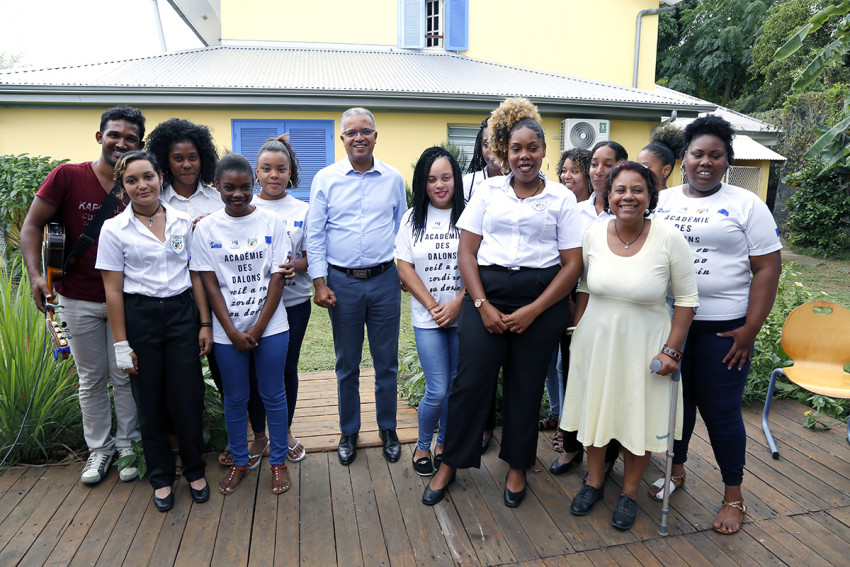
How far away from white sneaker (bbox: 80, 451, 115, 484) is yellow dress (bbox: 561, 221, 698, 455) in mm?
2712

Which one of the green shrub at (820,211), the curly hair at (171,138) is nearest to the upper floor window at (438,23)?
the green shrub at (820,211)

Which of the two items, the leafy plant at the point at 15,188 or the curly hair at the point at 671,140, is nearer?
the curly hair at the point at 671,140

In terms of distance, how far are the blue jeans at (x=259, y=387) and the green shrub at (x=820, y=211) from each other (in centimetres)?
1412

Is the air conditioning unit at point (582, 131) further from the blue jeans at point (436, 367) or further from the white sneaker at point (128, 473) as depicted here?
the white sneaker at point (128, 473)

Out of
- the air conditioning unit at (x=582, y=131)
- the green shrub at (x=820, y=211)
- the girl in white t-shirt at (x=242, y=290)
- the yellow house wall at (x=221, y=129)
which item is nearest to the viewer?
the girl in white t-shirt at (x=242, y=290)

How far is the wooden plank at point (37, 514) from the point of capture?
2.59 m

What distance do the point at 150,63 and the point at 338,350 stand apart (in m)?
9.56

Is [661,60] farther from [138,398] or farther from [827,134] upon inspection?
[138,398]

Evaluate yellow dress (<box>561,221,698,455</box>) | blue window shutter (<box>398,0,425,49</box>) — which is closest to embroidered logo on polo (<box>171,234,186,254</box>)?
yellow dress (<box>561,221,698,455</box>)

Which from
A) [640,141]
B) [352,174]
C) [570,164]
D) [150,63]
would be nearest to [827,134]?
[570,164]

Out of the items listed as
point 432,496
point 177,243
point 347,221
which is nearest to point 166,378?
point 177,243

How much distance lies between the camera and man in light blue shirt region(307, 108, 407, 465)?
324cm

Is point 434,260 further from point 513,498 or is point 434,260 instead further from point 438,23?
point 438,23

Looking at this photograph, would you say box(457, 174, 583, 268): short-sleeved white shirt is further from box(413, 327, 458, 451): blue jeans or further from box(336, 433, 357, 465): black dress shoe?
box(336, 433, 357, 465): black dress shoe
